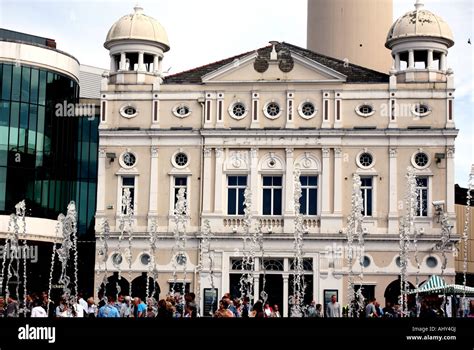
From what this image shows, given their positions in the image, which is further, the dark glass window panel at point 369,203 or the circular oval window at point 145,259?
the circular oval window at point 145,259

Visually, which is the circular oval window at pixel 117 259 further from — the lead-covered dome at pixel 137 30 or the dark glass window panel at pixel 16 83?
the lead-covered dome at pixel 137 30

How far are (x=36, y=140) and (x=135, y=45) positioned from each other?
Answer: 23.5 ft

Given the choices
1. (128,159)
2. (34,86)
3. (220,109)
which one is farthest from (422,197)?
(34,86)

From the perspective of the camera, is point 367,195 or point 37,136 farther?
point 37,136

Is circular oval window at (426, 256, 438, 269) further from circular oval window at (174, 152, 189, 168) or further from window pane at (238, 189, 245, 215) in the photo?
circular oval window at (174, 152, 189, 168)

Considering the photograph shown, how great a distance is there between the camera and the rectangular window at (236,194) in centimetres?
5025

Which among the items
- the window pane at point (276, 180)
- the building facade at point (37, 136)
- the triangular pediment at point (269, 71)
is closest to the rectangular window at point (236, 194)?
the window pane at point (276, 180)

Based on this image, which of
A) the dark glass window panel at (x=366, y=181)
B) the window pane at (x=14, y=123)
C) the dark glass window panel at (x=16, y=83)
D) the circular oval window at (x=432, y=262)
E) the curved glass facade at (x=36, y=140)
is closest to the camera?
the circular oval window at (x=432, y=262)

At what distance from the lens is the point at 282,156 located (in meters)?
50.2

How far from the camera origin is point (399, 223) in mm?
49188

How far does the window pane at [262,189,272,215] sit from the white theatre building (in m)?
0.05

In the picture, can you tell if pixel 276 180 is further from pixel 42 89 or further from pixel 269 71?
pixel 42 89

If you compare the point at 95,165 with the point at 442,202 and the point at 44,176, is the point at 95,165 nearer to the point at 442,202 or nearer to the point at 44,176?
the point at 44,176

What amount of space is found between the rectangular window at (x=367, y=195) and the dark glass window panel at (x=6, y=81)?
1826 centimetres
